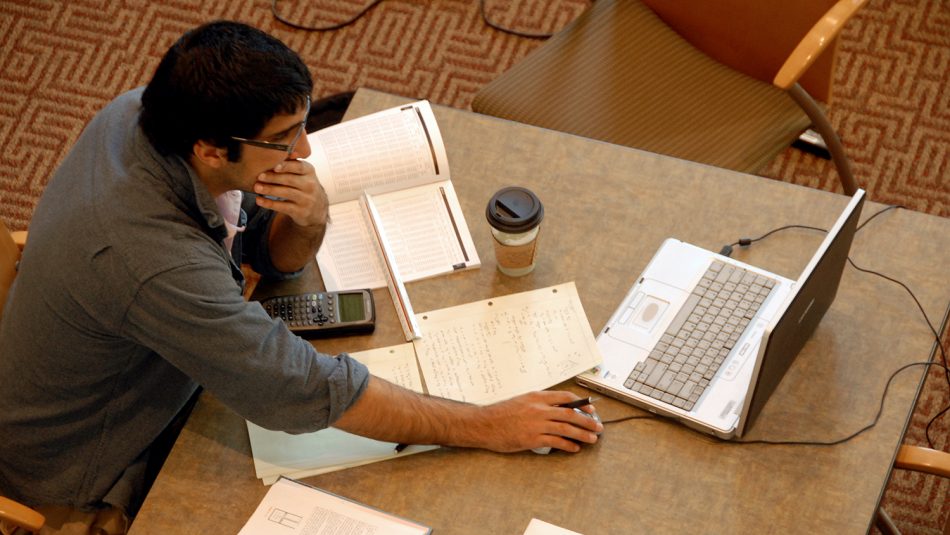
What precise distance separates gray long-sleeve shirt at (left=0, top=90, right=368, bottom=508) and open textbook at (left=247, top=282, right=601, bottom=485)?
0.10 meters

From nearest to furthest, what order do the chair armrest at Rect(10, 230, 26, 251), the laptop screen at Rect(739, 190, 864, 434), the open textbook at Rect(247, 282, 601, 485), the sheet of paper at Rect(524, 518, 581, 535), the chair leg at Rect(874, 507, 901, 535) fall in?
the laptop screen at Rect(739, 190, 864, 434) → the sheet of paper at Rect(524, 518, 581, 535) → the open textbook at Rect(247, 282, 601, 485) → the chair armrest at Rect(10, 230, 26, 251) → the chair leg at Rect(874, 507, 901, 535)

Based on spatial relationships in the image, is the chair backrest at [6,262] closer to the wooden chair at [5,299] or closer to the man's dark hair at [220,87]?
the wooden chair at [5,299]

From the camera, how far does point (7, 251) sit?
1740 mm

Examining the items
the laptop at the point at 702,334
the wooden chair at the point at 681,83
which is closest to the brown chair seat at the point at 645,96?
the wooden chair at the point at 681,83

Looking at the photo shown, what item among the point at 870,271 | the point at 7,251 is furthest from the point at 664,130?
the point at 7,251

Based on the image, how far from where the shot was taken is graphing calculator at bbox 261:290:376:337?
1626mm

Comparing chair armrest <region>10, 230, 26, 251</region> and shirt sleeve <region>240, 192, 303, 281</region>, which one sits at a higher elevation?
shirt sleeve <region>240, 192, 303, 281</region>

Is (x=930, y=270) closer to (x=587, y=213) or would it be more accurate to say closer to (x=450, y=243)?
(x=587, y=213)

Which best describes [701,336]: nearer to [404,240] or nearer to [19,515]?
[404,240]

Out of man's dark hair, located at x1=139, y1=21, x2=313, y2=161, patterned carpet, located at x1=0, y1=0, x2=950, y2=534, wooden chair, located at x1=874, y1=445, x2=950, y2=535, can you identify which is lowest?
patterned carpet, located at x1=0, y1=0, x2=950, y2=534

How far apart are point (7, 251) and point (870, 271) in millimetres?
1442

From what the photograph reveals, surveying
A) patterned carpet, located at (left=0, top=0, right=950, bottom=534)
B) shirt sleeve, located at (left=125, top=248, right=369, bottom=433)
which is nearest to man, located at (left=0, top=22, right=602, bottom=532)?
shirt sleeve, located at (left=125, top=248, right=369, bottom=433)

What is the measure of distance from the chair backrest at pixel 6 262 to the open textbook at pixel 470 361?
0.52 m

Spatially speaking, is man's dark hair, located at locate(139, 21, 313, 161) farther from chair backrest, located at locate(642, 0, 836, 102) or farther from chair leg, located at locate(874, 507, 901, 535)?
chair leg, located at locate(874, 507, 901, 535)
